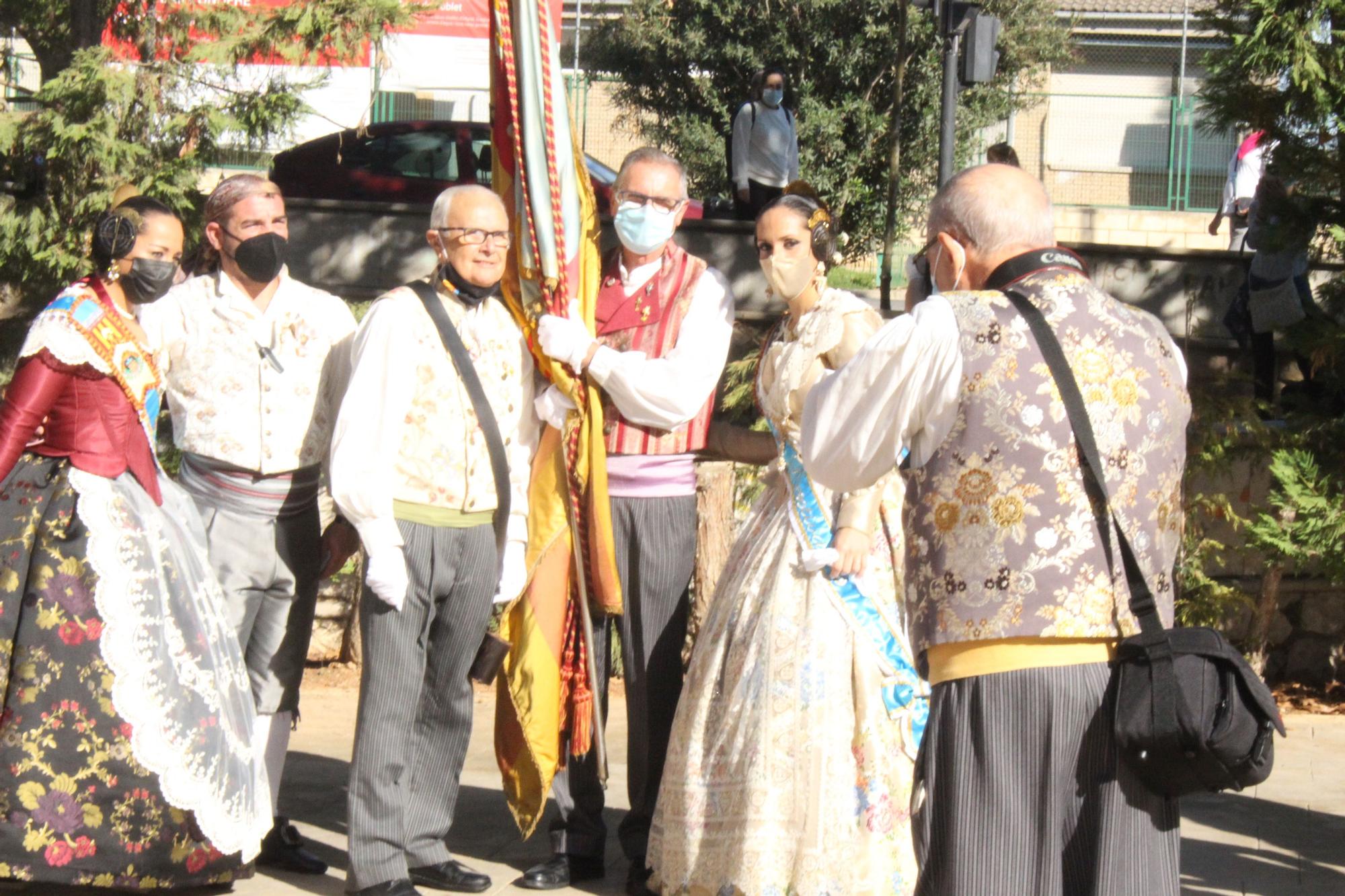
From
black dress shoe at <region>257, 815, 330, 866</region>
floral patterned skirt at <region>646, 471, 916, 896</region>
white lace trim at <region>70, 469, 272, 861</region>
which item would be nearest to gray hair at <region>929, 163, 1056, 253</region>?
floral patterned skirt at <region>646, 471, 916, 896</region>

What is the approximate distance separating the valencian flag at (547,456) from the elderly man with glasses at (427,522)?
0.09 metres

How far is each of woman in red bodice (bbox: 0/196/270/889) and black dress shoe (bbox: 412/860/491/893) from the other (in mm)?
484

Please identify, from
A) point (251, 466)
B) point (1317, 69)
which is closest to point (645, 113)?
point (1317, 69)

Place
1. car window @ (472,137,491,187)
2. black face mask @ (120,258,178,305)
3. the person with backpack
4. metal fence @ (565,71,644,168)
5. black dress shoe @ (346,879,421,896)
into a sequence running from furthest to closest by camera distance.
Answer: metal fence @ (565,71,644,168) → car window @ (472,137,491,187) → the person with backpack → black face mask @ (120,258,178,305) → black dress shoe @ (346,879,421,896)

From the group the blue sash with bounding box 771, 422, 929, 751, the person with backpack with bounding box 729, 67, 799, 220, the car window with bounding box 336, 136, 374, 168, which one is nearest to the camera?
the blue sash with bounding box 771, 422, 929, 751

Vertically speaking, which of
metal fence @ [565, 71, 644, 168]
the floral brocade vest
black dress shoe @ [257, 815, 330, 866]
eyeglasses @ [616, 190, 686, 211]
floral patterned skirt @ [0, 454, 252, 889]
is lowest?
black dress shoe @ [257, 815, 330, 866]

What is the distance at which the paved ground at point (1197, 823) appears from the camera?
187 inches

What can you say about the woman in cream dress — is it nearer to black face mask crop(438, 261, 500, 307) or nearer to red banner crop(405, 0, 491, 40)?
black face mask crop(438, 261, 500, 307)

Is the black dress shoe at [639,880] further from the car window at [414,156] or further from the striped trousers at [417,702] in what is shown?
the car window at [414,156]

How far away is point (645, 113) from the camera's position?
66.9ft

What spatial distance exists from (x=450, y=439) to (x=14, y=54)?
6772 mm

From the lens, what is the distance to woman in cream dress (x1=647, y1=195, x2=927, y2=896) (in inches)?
163

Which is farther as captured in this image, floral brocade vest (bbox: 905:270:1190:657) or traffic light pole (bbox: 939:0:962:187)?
traffic light pole (bbox: 939:0:962:187)

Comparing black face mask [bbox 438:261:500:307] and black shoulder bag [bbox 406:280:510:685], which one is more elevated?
black face mask [bbox 438:261:500:307]
